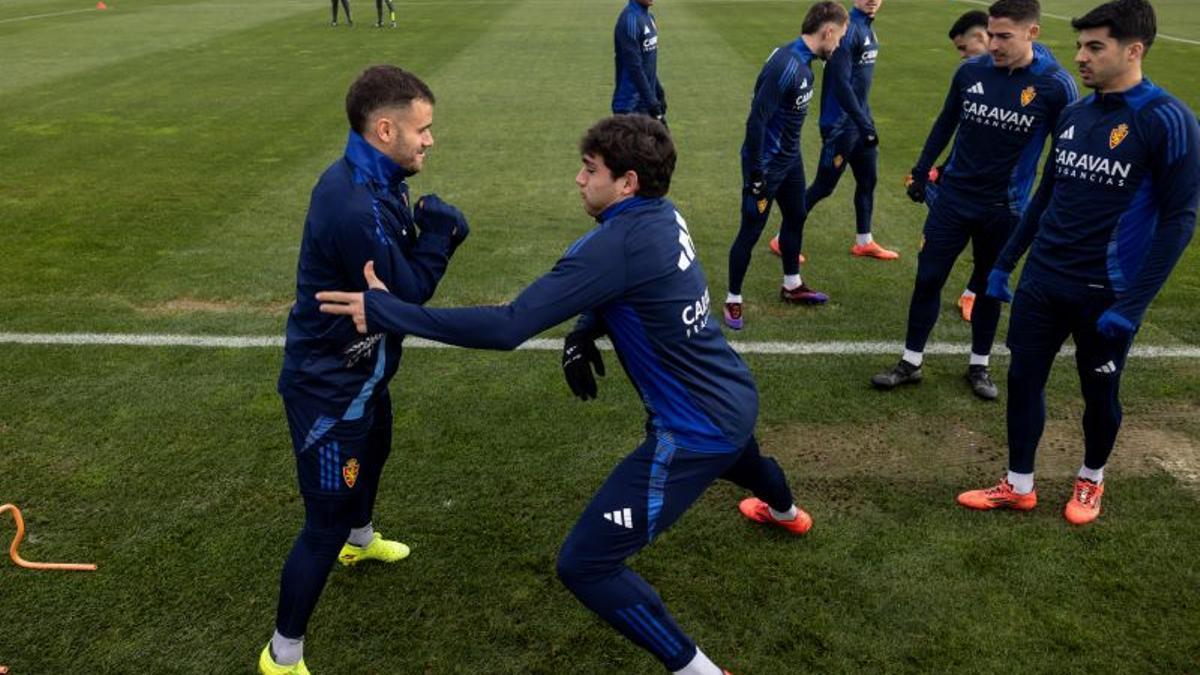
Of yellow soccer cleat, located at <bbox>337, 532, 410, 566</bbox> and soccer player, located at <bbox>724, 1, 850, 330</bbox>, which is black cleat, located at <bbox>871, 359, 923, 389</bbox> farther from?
yellow soccer cleat, located at <bbox>337, 532, 410, 566</bbox>

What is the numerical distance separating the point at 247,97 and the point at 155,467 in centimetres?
1175

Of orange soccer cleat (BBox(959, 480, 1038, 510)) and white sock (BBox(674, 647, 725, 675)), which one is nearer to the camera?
white sock (BBox(674, 647, 725, 675))

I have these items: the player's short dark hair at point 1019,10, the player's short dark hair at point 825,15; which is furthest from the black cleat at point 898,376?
the player's short dark hair at point 825,15

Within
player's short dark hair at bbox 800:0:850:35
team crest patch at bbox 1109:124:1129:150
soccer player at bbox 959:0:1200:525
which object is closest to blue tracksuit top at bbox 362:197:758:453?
soccer player at bbox 959:0:1200:525

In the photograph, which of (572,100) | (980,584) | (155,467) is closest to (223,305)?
(155,467)

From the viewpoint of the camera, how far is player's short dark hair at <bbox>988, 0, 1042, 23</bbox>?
4.90 m

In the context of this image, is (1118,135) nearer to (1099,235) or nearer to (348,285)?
(1099,235)

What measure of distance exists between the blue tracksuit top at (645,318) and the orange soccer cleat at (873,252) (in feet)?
16.7

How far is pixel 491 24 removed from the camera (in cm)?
2559

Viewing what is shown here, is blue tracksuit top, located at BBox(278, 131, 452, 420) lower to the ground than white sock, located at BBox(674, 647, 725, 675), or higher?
higher

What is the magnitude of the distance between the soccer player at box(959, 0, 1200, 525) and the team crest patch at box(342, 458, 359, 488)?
290cm

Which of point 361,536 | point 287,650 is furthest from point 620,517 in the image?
point 361,536

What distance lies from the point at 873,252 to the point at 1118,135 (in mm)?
4069

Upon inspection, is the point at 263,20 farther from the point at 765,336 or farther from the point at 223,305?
the point at 765,336
